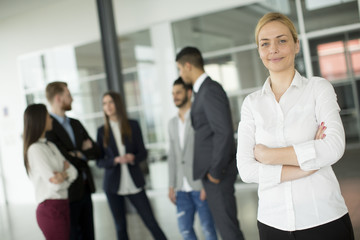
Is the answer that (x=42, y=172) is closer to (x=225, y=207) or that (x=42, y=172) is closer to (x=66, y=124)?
(x=66, y=124)

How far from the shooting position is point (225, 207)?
3.13 metres

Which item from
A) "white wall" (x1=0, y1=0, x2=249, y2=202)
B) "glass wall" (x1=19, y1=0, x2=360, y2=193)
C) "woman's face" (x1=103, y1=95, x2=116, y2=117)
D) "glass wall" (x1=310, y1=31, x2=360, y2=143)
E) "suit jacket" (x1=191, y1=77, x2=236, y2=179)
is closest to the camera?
"suit jacket" (x1=191, y1=77, x2=236, y2=179)

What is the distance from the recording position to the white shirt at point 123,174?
397cm

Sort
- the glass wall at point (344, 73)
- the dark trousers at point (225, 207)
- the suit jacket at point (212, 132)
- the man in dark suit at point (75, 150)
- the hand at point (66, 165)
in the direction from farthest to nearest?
the glass wall at point (344, 73)
the man in dark suit at point (75, 150)
the hand at point (66, 165)
the dark trousers at point (225, 207)
the suit jacket at point (212, 132)

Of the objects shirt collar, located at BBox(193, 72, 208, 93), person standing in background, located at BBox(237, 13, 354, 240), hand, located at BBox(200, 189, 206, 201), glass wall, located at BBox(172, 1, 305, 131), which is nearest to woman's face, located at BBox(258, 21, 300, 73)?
person standing in background, located at BBox(237, 13, 354, 240)

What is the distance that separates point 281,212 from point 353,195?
14.9 ft

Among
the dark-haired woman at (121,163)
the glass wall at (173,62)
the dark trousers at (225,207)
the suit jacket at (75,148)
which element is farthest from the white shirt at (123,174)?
the glass wall at (173,62)

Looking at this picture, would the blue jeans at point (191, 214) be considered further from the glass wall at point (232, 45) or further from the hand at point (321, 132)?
the glass wall at point (232, 45)

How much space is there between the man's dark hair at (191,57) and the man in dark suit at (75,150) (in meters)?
1.29

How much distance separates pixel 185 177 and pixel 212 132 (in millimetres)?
683

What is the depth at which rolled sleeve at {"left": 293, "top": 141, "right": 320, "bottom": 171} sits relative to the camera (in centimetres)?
168

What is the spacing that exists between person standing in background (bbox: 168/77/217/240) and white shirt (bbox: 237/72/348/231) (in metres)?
1.67

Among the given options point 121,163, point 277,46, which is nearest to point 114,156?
point 121,163

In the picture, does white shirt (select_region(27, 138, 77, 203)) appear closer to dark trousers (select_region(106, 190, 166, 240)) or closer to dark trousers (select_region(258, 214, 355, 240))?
dark trousers (select_region(106, 190, 166, 240))
